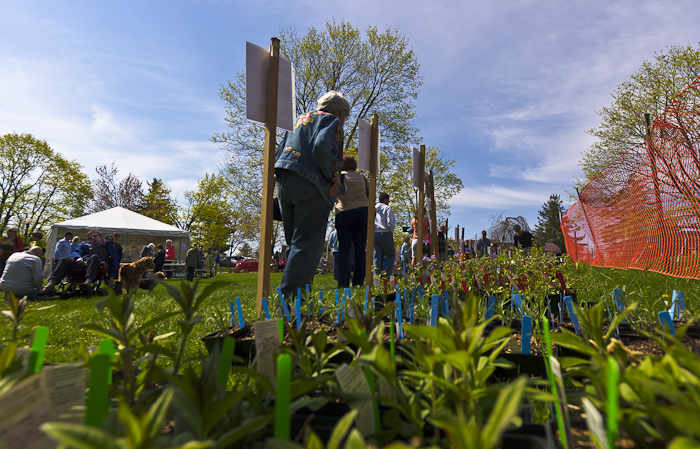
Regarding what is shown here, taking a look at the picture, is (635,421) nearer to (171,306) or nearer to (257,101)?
(257,101)

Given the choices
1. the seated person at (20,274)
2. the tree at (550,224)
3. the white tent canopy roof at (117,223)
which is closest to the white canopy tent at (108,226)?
the white tent canopy roof at (117,223)

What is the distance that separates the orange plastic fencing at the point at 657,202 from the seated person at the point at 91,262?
8.71 metres

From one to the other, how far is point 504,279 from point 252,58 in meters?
2.64

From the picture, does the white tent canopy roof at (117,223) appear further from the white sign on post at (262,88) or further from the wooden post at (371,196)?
the white sign on post at (262,88)

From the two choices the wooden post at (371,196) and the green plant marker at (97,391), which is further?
the wooden post at (371,196)

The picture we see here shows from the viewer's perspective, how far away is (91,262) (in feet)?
23.7

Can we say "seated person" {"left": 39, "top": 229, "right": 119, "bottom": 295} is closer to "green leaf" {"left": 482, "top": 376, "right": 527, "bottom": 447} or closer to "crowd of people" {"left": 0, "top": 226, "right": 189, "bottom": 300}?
"crowd of people" {"left": 0, "top": 226, "right": 189, "bottom": 300}

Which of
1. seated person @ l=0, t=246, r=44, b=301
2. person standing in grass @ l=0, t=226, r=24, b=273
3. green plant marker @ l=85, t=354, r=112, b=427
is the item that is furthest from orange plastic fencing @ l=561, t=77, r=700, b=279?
person standing in grass @ l=0, t=226, r=24, b=273

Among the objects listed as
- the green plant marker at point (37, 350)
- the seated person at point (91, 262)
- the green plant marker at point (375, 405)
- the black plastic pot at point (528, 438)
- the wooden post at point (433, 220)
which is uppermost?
the wooden post at point (433, 220)

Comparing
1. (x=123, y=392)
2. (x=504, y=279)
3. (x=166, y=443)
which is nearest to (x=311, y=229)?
(x=504, y=279)

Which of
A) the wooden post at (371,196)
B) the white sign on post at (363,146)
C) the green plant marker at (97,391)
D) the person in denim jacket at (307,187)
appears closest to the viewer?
the green plant marker at (97,391)

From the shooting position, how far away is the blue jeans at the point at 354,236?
409 cm

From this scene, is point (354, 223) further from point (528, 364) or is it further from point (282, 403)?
point (282, 403)

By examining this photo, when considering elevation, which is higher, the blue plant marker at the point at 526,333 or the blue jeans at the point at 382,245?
the blue jeans at the point at 382,245
